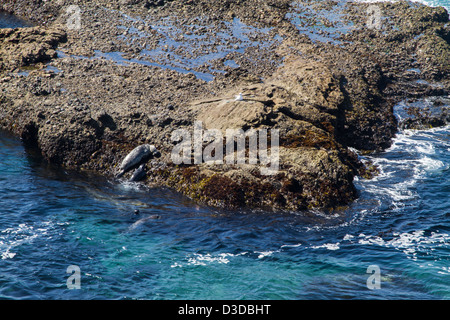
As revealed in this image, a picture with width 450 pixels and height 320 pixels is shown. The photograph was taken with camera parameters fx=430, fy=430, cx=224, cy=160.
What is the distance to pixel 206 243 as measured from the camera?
1755cm

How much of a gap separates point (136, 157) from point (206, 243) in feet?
24.3

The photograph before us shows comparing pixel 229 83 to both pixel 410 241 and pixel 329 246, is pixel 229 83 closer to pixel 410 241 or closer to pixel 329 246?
pixel 329 246

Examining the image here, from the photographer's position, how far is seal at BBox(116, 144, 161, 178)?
2277cm

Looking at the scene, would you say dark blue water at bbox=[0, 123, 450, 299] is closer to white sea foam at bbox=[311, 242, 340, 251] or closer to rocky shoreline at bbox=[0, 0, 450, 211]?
white sea foam at bbox=[311, 242, 340, 251]

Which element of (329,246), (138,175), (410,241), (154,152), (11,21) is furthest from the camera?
(11,21)

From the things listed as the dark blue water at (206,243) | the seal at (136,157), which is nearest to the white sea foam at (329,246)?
the dark blue water at (206,243)

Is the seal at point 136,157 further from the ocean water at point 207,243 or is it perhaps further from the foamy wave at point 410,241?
the foamy wave at point 410,241

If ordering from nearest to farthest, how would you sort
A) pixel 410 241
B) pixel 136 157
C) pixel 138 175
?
1. pixel 410 241
2. pixel 138 175
3. pixel 136 157

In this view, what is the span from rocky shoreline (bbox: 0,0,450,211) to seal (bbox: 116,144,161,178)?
1.99 ft

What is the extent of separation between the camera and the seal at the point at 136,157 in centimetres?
2277

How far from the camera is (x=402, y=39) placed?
35.3 metres

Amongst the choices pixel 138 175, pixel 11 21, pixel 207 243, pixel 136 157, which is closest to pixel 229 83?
pixel 136 157

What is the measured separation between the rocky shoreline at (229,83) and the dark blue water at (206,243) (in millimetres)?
1538
